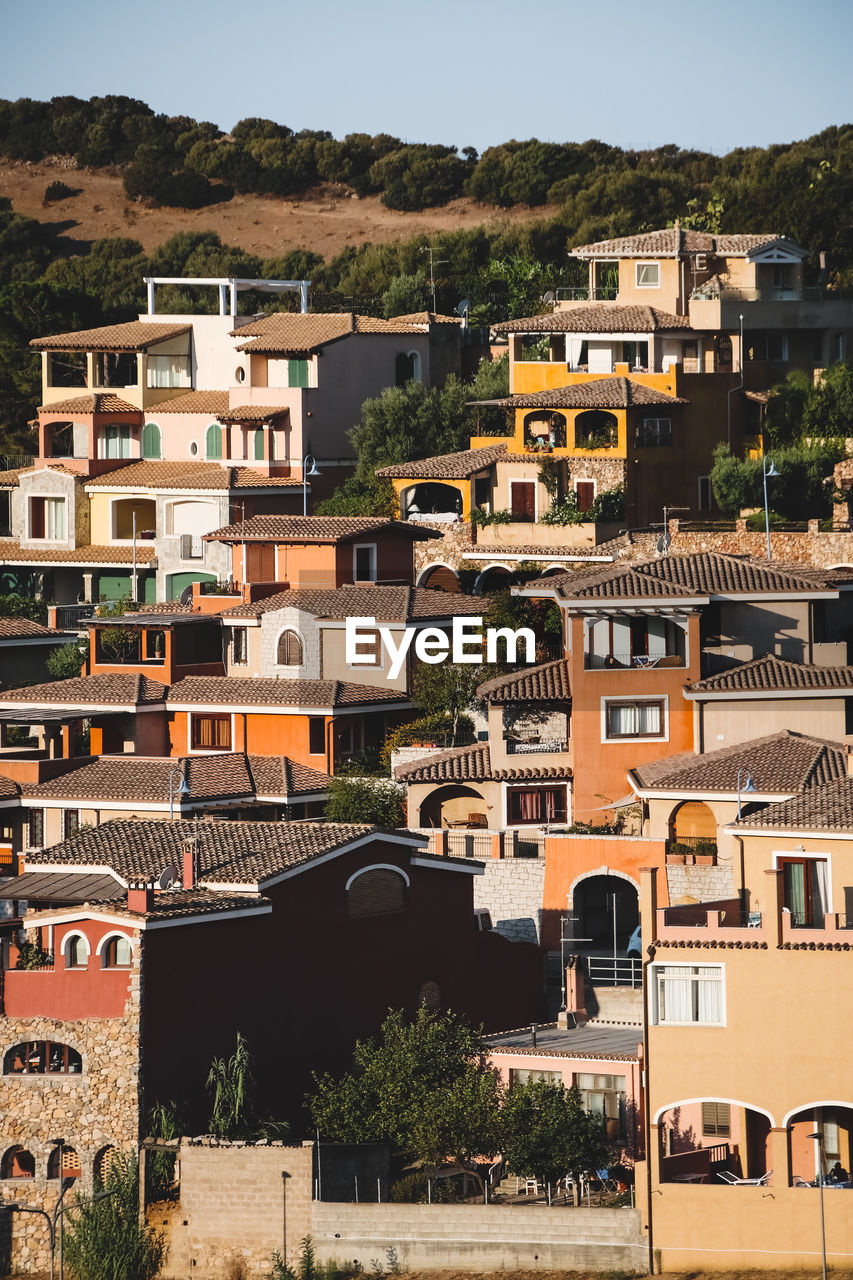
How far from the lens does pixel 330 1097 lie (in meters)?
39.7

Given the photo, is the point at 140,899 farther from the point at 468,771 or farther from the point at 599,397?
the point at 599,397

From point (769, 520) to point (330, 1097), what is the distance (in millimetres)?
25760

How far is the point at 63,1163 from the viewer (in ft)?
130

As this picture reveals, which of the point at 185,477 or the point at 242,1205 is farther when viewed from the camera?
the point at 185,477

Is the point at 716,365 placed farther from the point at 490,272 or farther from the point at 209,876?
the point at 209,876

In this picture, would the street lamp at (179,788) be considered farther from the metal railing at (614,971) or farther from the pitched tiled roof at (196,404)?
the pitched tiled roof at (196,404)

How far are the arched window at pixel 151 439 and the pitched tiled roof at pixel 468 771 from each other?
77.8 ft

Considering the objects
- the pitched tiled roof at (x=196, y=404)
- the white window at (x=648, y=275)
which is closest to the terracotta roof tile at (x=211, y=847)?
the pitched tiled roof at (x=196, y=404)

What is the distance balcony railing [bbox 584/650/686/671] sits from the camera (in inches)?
2025

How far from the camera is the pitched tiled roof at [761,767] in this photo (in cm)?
4634

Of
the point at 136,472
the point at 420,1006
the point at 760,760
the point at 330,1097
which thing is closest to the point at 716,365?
the point at 136,472

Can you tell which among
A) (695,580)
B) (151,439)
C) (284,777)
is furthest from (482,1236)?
(151,439)

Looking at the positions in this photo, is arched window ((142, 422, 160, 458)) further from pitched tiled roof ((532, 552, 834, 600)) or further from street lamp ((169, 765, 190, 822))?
street lamp ((169, 765, 190, 822))

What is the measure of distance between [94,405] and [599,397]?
16.1 metres
